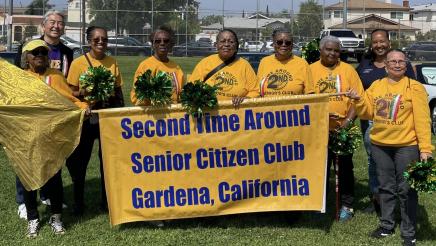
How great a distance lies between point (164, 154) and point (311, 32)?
107ft

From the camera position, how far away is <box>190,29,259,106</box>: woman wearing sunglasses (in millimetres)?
5656

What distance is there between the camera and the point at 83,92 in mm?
5645

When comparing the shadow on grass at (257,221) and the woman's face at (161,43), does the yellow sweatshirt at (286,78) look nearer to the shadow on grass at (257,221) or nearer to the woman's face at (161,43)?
the woman's face at (161,43)

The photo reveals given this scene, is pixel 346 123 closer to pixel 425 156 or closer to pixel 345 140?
pixel 345 140

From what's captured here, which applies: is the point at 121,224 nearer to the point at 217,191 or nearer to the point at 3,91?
the point at 217,191

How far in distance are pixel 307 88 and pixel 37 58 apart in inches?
103

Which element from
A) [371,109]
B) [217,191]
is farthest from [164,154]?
[371,109]

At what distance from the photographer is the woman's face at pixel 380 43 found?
6047 mm

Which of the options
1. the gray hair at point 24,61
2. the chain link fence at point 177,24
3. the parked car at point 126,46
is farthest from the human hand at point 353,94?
the parked car at point 126,46

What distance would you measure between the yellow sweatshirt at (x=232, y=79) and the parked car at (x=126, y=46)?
92.3 feet

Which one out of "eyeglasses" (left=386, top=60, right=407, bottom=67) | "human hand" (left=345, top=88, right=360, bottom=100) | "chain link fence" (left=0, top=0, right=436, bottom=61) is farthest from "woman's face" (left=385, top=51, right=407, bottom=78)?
"chain link fence" (left=0, top=0, right=436, bottom=61)

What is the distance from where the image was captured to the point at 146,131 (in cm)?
560

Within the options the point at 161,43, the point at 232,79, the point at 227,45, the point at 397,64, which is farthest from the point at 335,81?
the point at 161,43

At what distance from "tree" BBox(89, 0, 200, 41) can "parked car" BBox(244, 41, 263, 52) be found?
162 inches
